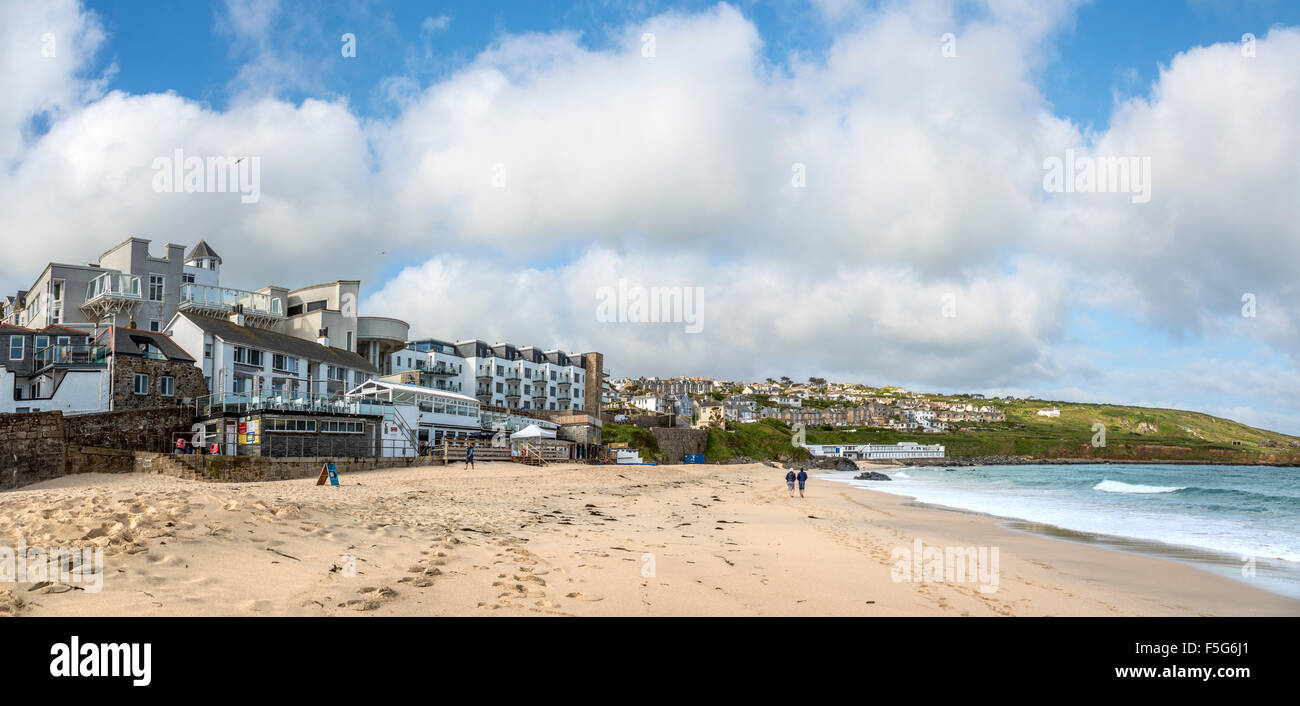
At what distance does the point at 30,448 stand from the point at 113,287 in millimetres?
28591

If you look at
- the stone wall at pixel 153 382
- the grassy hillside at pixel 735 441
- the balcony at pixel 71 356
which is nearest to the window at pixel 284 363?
the stone wall at pixel 153 382

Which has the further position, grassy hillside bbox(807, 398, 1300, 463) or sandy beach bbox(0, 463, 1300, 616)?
grassy hillside bbox(807, 398, 1300, 463)

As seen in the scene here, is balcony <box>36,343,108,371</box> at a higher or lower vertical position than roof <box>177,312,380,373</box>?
lower

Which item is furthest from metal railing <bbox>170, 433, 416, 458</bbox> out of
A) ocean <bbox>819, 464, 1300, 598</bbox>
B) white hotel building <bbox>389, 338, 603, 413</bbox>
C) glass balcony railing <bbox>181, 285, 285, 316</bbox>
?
white hotel building <bbox>389, 338, 603, 413</bbox>

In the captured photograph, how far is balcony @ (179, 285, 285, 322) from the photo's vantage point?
5100 centimetres

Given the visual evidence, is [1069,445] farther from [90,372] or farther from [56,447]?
[56,447]

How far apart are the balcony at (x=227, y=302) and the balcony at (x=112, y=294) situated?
9.95 ft

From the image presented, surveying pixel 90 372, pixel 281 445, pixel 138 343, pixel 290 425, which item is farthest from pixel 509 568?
pixel 138 343

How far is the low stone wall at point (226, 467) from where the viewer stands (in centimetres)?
2473

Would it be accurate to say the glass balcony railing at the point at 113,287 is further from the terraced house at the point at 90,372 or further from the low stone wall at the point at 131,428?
the low stone wall at the point at 131,428

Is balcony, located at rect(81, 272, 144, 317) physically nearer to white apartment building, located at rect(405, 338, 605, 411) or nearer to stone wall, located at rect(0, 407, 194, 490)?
stone wall, located at rect(0, 407, 194, 490)

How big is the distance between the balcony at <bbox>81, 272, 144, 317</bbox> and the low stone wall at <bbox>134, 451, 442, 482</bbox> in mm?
27954

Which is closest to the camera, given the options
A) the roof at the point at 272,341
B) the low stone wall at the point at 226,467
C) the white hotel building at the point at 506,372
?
the low stone wall at the point at 226,467
